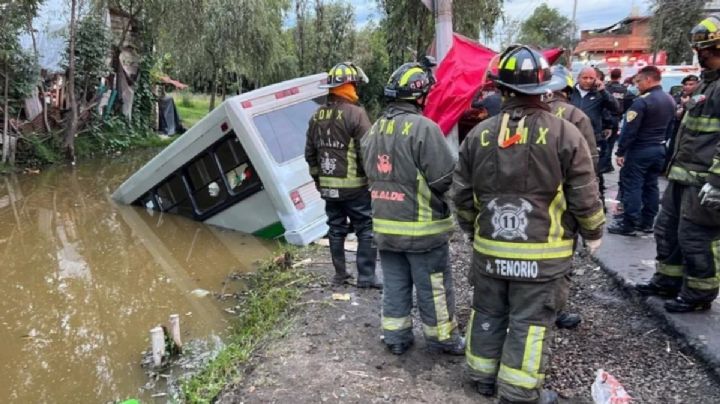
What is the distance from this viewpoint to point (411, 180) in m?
3.21

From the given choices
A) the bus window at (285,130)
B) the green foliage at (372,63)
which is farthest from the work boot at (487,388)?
the green foliage at (372,63)

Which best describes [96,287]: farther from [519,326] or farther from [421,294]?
[519,326]

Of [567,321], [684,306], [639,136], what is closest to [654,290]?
[684,306]

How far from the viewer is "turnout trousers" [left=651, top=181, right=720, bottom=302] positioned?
3.35 metres

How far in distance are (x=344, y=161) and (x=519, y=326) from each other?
218cm

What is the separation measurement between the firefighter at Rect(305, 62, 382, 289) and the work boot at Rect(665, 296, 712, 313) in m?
2.11

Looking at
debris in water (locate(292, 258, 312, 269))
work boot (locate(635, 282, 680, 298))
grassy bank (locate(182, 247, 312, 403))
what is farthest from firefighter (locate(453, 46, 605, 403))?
debris in water (locate(292, 258, 312, 269))

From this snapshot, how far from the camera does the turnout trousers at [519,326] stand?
2.61 meters

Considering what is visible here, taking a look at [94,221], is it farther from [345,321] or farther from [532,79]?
[532,79]

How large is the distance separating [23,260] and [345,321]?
4490mm

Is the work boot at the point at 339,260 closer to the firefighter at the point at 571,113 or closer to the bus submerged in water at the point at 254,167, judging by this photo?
the bus submerged in water at the point at 254,167

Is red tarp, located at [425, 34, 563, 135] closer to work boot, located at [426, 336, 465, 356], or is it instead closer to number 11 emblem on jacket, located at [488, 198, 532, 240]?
work boot, located at [426, 336, 465, 356]

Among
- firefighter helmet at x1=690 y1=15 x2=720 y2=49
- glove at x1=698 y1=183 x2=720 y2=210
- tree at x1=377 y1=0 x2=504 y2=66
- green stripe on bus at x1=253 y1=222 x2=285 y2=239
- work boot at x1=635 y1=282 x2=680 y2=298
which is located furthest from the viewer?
tree at x1=377 y1=0 x2=504 y2=66

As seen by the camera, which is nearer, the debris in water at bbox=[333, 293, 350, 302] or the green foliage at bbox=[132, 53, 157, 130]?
the debris in water at bbox=[333, 293, 350, 302]
